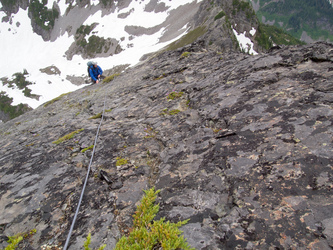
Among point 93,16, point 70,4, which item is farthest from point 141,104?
point 70,4

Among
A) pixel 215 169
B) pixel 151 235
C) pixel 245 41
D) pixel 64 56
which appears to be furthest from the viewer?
pixel 64 56

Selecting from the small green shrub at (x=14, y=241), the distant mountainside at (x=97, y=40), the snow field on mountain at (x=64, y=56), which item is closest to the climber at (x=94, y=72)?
the small green shrub at (x=14, y=241)

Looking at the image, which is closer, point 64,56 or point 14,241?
point 14,241

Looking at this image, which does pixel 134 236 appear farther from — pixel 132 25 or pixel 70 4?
pixel 70 4

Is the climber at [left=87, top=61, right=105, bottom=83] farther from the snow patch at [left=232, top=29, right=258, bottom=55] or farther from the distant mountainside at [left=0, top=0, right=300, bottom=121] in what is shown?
the snow patch at [left=232, top=29, right=258, bottom=55]

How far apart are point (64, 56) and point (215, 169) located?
187618 millimetres

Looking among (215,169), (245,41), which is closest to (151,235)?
(215,169)

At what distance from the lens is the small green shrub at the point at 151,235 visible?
3.59 metres

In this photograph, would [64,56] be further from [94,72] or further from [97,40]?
[94,72]

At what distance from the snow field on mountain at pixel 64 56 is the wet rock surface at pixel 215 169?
10426 centimetres

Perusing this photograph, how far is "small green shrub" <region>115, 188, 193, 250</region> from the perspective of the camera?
11.8 ft

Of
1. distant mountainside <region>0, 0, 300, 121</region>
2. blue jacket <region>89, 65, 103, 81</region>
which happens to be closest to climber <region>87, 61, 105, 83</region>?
blue jacket <region>89, 65, 103, 81</region>

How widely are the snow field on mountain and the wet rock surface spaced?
104 meters

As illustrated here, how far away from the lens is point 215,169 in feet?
16.9
